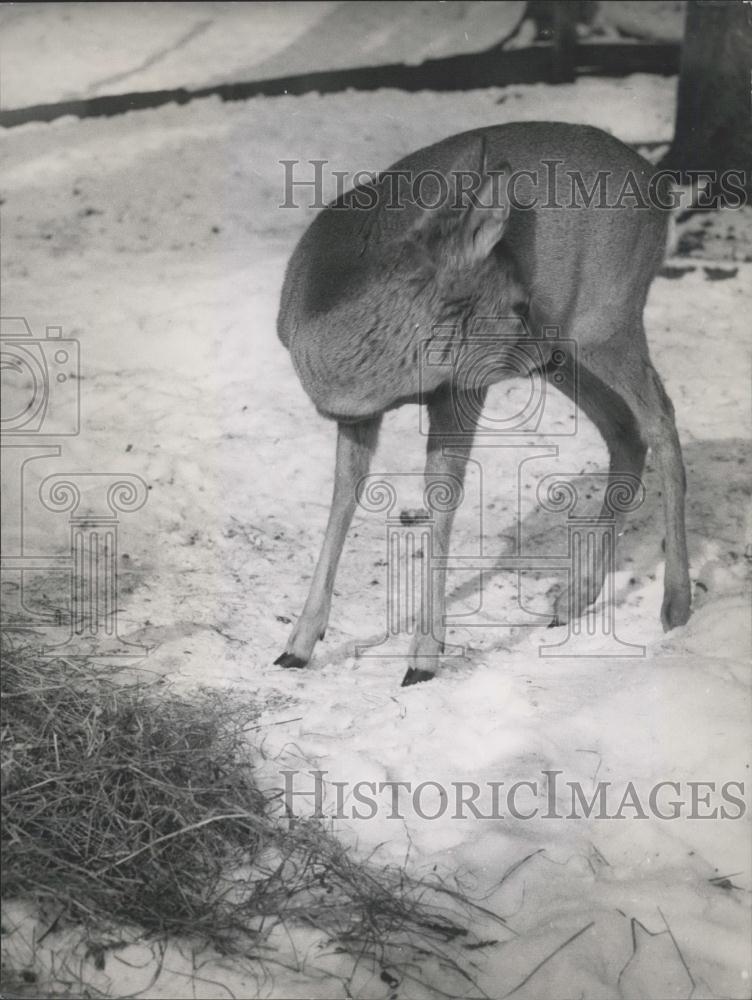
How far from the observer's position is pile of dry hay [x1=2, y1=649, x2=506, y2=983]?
3.06 meters

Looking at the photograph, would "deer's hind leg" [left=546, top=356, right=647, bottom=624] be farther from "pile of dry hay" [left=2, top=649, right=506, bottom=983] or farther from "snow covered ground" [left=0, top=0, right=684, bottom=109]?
"snow covered ground" [left=0, top=0, right=684, bottom=109]

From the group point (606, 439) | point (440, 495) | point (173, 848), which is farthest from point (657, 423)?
point (173, 848)

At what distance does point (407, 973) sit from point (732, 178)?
659 cm

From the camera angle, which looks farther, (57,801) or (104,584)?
(104,584)

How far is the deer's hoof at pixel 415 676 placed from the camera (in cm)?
435

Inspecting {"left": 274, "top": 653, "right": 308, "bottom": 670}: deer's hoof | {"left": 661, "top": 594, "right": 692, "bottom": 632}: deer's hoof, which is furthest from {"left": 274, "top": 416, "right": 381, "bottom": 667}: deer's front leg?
{"left": 661, "top": 594, "right": 692, "bottom": 632}: deer's hoof

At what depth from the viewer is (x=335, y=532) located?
180 inches

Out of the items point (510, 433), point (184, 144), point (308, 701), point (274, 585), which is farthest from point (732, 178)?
point (308, 701)

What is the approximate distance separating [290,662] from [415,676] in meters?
0.48

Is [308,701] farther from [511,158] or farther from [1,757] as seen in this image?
[511,158]

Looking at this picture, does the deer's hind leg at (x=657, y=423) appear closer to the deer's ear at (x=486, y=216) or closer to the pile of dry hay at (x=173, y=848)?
the deer's ear at (x=486, y=216)

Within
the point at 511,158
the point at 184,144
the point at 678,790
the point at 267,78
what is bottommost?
the point at 678,790

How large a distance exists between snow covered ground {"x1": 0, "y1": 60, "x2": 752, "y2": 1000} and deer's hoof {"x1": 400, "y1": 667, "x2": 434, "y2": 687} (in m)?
0.05

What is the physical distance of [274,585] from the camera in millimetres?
5066
